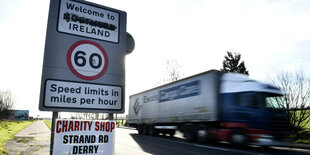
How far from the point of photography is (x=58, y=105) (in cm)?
205

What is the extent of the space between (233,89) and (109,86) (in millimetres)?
9829

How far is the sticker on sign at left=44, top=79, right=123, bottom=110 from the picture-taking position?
2.05 meters

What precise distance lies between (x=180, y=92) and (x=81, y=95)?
1275cm

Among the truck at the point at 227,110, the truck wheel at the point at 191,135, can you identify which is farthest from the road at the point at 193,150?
the truck wheel at the point at 191,135

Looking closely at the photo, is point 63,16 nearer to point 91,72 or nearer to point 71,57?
point 71,57

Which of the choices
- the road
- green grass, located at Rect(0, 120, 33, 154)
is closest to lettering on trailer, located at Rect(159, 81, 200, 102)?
the road

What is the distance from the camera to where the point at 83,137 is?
2078mm

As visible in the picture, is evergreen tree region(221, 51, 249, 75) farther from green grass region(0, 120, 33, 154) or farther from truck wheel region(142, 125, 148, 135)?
green grass region(0, 120, 33, 154)

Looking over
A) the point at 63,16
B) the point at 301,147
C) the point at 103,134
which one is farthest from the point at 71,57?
the point at 301,147

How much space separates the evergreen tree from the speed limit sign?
40.6 metres

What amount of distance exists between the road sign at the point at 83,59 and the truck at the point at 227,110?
9.50 m

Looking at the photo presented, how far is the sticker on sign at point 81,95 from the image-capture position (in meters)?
2.05

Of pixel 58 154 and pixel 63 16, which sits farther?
pixel 63 16

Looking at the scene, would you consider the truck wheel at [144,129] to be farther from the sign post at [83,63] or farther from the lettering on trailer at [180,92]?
the sign post at [83,63]
